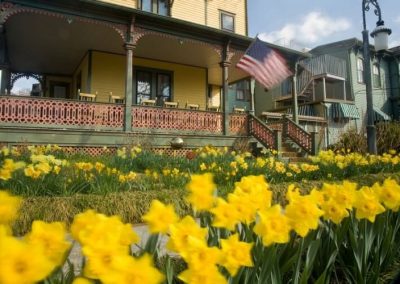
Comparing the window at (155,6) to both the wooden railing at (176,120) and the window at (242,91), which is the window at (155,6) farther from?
the window at (242,91)

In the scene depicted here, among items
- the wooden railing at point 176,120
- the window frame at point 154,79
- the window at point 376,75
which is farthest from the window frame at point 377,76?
the wooden railing at point 176,120

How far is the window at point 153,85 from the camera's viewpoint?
17297 millimetres

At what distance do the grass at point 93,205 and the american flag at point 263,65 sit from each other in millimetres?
7226

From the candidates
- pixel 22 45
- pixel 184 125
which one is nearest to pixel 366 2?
pixel 184 125

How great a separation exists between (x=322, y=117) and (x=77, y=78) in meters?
17.1

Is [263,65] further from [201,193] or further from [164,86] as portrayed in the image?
[201,193]

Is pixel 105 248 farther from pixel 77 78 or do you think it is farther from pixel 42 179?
pixel 77 78

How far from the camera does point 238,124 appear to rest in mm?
15453

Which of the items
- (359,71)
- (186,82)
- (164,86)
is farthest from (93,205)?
(359,71)

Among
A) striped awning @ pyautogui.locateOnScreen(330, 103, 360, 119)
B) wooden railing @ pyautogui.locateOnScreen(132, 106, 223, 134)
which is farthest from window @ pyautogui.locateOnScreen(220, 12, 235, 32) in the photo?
striped awning @ pyautogui.locateOnScreen(330, 103, 360, 119)

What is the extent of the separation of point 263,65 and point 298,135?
469 cm

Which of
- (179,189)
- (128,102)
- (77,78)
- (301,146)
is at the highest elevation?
(77,78)

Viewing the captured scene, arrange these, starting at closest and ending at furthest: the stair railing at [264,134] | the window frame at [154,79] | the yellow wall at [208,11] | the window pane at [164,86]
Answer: the stair railing at [264,134]
the window frame at [154,79]
the window pane at [164,86]
the yellow wall at [208,11]

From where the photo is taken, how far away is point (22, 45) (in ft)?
51.9
